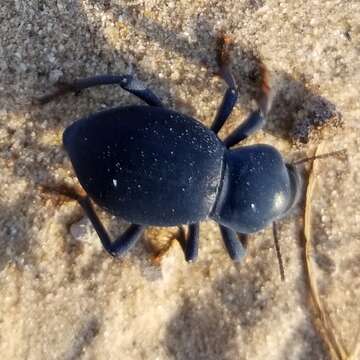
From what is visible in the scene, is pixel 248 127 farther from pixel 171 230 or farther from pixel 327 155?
pixel 171 230

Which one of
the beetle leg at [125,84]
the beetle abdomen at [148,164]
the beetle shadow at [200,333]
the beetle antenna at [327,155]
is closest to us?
the beetle abdomen at [148,164]

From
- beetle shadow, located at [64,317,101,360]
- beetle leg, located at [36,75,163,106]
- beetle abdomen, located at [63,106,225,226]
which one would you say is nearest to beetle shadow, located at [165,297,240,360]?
beetle shadow, located at [64,317,101,360]

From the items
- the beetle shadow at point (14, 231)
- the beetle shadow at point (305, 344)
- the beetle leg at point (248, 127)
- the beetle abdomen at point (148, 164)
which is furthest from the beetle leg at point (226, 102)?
the beetle shadow at point (305, 344)

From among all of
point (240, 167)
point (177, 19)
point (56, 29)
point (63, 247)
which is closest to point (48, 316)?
point (63, 247)

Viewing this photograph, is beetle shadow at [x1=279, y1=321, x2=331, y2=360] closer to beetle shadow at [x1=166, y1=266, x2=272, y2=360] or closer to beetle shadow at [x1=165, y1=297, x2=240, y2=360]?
beetle shadow at [x1=166, y1=266, x2=272, y2=360]

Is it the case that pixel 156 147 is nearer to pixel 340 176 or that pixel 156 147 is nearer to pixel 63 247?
pixel 63 247

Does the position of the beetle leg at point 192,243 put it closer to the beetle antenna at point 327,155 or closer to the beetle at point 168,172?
the beetle at point 168,172
